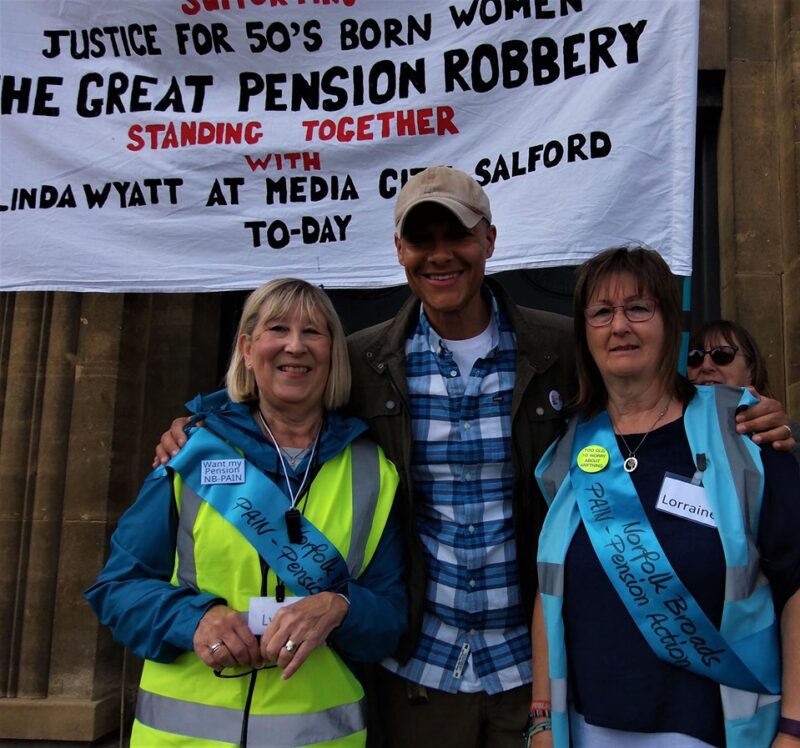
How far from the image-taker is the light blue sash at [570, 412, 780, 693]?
1637mm

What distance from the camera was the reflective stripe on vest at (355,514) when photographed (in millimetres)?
1870

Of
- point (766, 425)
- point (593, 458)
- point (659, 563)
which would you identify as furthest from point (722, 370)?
point (659, 563)

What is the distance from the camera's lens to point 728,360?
2533mm

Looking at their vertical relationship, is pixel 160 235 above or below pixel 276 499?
above

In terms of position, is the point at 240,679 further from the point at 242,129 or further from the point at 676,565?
the point at 242,129

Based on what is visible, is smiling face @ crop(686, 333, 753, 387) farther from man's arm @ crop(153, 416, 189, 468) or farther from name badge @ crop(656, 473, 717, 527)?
man's arm @ crop(153, 416, 189, 468)

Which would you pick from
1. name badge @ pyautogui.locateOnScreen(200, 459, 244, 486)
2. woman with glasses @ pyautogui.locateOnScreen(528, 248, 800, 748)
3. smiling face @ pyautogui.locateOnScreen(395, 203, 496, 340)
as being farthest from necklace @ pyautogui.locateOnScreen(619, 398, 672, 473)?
name badge @ pyautogui.locateOnScreen(200, 459, 244, 486)

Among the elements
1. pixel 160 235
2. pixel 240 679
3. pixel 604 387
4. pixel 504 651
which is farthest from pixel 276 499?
pixel 160 235

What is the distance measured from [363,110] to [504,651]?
2.32 meters

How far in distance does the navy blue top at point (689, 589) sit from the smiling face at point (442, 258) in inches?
28.6

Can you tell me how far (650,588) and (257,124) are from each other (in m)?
2.59

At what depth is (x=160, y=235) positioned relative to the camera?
3.33m

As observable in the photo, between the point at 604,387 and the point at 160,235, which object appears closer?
the point at 604,387

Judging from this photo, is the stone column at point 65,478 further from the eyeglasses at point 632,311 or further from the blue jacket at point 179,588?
the eyeglasses at point 632,311
